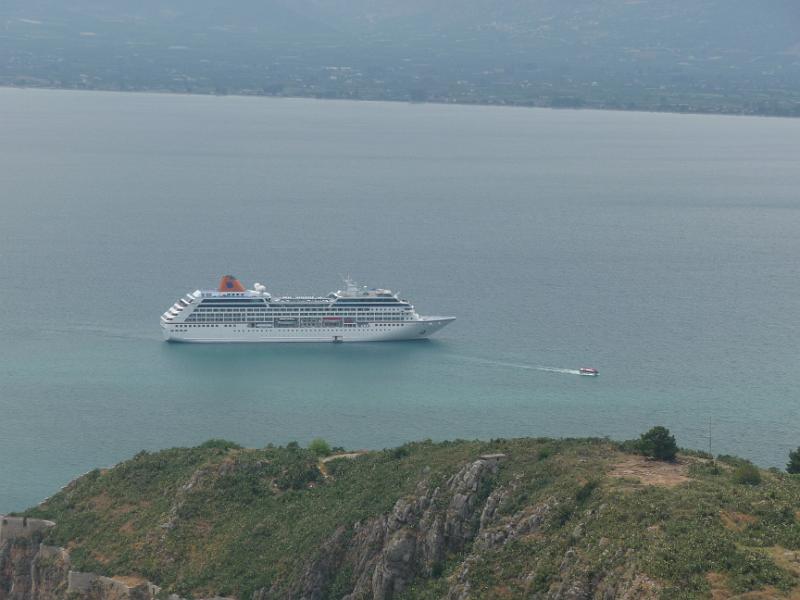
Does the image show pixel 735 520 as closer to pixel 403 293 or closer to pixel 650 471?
pixel 650 471

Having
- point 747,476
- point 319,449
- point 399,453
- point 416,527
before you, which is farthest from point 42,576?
point 747,476

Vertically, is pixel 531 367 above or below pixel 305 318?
below

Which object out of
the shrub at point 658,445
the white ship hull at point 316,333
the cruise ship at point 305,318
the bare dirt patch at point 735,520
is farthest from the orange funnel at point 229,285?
the bare dirt patch at point 735,520

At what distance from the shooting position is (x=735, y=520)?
2698 cm

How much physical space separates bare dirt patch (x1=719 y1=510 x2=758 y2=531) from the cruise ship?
4288cm

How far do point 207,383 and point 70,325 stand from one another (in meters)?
9.25

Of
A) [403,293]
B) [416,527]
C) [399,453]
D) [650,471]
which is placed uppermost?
[650,471]

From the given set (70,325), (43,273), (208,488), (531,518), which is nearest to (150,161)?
(43,273)

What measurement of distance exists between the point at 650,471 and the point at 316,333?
133 ft

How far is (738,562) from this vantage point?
2495 cm

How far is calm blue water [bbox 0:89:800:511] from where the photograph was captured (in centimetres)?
5531

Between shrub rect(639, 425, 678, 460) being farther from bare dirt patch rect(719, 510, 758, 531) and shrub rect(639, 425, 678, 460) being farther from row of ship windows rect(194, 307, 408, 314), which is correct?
row of ship windows rect(194, 307, 408, 314)

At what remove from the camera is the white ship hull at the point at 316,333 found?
7012cm

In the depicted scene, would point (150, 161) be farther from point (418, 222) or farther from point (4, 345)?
point (4, 345)
